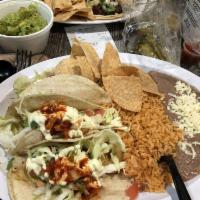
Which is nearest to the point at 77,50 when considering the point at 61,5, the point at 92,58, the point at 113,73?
the point at 92,58

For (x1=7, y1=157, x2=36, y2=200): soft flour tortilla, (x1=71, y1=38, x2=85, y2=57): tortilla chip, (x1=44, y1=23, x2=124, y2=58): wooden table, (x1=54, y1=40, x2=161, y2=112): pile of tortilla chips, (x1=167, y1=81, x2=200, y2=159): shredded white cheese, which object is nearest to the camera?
(x1=7, y1=157, x2=36, y2=200): soft flour tortilla

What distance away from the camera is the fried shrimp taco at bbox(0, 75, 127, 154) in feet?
4.59

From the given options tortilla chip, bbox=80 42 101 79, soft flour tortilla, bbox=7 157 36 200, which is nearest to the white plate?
tortilla chip, bbox=80 42 101 79

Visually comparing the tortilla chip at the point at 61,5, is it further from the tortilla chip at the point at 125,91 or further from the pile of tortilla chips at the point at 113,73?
the tortilla chip at the point at 125,91

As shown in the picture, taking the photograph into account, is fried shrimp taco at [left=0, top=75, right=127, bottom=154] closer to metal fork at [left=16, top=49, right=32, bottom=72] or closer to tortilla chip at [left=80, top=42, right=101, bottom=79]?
tortilla chip at [left=80, top=42, right=101, bottom=79]

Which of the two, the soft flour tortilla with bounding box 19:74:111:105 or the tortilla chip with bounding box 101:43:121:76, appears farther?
the tortilla chip with bounding box 101:43:121:76

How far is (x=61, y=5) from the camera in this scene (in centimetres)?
198

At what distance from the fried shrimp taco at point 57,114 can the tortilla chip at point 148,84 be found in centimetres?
17

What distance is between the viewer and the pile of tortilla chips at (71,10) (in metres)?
1.98

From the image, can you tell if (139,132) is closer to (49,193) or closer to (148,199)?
(148,199)

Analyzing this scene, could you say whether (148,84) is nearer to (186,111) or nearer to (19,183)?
(186,111)

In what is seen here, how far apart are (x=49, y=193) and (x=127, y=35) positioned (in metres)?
0.96

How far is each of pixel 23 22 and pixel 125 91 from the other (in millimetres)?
616

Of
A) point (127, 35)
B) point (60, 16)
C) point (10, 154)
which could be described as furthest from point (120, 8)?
point (10, 154)
